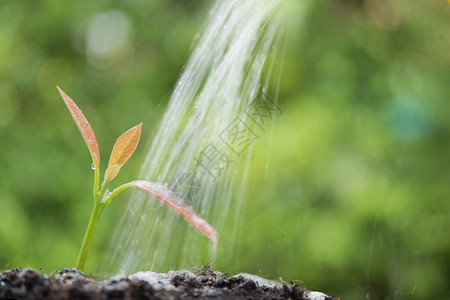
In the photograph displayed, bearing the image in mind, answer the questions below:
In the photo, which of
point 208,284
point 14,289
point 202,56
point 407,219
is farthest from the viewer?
point 407,219

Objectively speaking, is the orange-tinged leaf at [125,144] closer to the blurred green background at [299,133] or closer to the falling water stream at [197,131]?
the falling water stream at [197,131]

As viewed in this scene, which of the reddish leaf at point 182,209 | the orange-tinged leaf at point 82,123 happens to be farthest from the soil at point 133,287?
the orange-tinged leaf at point 82,123

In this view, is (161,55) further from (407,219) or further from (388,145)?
(407,219)

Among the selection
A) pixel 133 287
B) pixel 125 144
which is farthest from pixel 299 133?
pixel 133 287

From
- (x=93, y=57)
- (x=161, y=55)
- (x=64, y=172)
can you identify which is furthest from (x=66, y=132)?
(x=161, y=55)

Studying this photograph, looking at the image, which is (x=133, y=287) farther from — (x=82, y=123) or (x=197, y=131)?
(x=197, y=131)

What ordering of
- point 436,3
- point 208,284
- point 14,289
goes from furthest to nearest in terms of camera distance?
point 436,3 < point 208,284 < point 14,289
